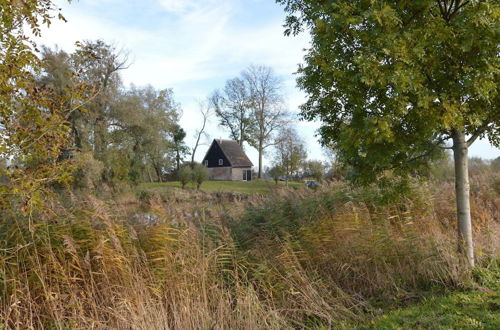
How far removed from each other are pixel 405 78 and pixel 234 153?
1737 inches

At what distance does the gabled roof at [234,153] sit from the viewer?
1863 inches

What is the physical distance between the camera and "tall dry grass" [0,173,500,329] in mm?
4020

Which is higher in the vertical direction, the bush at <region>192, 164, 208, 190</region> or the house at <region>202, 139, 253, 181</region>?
the house at <region>202, 139, 253, 181</region>

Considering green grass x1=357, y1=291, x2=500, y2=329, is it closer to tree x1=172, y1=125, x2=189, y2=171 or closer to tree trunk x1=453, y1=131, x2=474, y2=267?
tree trunk x1=453, y1=131, x2=474, y2=267

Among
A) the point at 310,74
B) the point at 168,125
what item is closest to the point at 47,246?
the point at 310,74

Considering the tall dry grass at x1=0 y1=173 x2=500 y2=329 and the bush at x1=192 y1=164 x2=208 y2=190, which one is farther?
the bush at x1=192 y1=164 x2=208 y2=190

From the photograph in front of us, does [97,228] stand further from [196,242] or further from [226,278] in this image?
[226,278]

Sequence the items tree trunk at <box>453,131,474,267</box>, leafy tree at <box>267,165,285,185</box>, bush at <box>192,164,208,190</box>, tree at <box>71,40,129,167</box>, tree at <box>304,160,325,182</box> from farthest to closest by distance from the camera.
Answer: leafy tree at <box>267,165,285,185</box>
tree at <box>304,160,325,182</box>
bush at <box>192,164,208,190</box>
tree at <box>71,40,129,167</box>
tree trunk at <box>453,131,474,267</box>

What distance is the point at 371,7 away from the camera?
4.66 metres

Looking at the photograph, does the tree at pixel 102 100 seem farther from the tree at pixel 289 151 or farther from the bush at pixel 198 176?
the tree at pixel 289 151

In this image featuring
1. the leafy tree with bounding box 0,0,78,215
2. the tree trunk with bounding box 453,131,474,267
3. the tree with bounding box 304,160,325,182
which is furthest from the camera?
the tree with bounding box 304,160,325,182

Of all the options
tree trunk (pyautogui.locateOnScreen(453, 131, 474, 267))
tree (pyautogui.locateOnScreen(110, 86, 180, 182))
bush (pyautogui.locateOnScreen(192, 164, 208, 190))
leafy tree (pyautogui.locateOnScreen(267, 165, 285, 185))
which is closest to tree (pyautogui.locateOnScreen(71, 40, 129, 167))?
tree (pyautogui.locateOnScreen(110, 86, 180, 182))

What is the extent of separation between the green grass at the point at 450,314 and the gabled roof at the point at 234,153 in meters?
42.1

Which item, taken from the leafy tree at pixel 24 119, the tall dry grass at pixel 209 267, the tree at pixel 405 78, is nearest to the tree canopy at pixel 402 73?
the tree at pixel 405 78
